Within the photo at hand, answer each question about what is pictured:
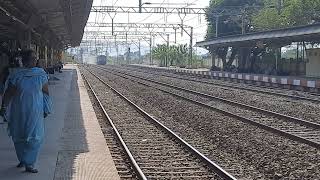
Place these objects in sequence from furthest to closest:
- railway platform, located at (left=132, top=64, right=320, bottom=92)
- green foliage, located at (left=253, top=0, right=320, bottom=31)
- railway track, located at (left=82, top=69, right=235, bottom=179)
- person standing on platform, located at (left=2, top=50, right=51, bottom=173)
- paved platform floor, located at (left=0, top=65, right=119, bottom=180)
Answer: green foliage, located at (left=253, top=0, right=320, bottom=31)
railway platform, located at (left=132, top=64, right=320, bottom=92)
railway track, located at (left=82, top=69, right=235, bottom=179)
paved platform floor, located at (left=0, top=65, right=119, bottom=180)
person standing on platform, located at (left=2, top=50, right=51, bottom=173)

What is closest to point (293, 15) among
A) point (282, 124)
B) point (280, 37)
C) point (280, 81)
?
point (280, 37)

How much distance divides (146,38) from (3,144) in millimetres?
101416

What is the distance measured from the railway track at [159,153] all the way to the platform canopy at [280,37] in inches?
774

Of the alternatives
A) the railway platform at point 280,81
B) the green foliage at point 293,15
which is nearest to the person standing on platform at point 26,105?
the railway platform at point 280,81

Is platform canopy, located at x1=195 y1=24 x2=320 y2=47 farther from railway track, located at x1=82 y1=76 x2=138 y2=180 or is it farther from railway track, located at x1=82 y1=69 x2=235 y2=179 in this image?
railway track, located at x1=82 y1=76 x2=138 y2=180

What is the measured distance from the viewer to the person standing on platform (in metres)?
7.51

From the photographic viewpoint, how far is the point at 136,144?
1201 centimetres

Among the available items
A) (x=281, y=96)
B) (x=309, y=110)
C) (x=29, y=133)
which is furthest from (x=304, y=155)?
(x=281, y=96)

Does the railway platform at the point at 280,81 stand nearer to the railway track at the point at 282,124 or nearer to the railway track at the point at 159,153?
the railway track at the point at 282,124

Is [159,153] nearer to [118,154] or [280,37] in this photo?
[118,154]

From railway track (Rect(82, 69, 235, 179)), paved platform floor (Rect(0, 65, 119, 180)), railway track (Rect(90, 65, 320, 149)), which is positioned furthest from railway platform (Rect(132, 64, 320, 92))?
paved platform floor (Rect(0, 65, 119, 180))

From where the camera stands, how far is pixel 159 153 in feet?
35.6

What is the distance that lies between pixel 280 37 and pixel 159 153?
96.1 feet

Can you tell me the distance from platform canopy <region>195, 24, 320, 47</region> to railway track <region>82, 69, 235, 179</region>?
64.5 ft
